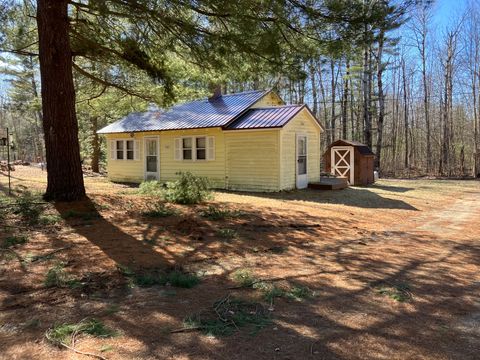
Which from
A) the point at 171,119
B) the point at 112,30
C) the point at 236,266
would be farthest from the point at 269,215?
the point at 171,119

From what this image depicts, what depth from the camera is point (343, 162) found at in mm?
18016

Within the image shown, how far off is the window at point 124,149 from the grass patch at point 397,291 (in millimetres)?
15395

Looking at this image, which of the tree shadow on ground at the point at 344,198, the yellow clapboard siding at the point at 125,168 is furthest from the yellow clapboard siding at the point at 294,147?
the yellow clapboard siding at the point at 125,168

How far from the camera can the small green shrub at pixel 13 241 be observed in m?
5.46

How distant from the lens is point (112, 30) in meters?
9.45

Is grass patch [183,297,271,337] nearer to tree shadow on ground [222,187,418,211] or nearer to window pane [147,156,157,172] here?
tree shadow on ground [222,187,418,211]

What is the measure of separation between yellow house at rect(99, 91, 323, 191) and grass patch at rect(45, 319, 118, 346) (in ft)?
35.6

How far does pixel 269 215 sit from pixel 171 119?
376 inches

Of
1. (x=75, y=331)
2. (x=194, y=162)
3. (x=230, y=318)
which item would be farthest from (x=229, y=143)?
(x=75, y=331)

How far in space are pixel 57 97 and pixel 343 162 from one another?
516 inches

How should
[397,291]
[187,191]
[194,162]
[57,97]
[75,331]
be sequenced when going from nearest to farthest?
[75,331] → [397,291] → [57,97] → [187,191] → [194,162]

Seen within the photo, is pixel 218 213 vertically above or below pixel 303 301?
above

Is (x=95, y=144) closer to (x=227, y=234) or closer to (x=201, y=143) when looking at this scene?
(x=201, y=143)

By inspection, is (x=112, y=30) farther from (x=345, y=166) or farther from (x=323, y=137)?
(x=323, y=137)
